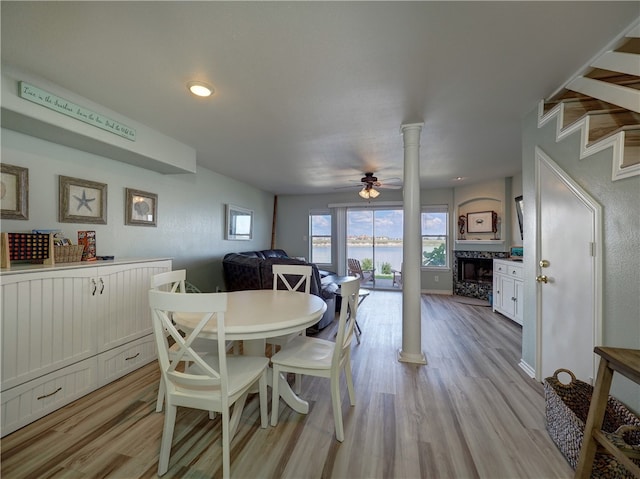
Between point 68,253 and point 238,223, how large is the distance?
3188 mm

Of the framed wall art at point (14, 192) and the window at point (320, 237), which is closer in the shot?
the framed wall art at point (14, 192)

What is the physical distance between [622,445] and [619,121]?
1.83 m

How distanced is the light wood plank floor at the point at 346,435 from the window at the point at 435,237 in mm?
3831

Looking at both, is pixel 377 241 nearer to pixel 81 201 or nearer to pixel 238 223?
pixel 238 223

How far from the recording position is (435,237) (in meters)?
6.17

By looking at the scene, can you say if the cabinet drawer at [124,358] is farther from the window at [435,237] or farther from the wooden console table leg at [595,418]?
the window at [435,237]

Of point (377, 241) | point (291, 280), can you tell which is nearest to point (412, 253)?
point (291, 280)

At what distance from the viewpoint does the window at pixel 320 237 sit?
6844mm

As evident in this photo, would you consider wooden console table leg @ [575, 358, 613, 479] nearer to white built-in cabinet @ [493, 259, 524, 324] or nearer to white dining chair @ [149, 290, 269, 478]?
white dining chair @ [149, 290, 269, 478]

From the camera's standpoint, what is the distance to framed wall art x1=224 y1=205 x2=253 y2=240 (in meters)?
5.01

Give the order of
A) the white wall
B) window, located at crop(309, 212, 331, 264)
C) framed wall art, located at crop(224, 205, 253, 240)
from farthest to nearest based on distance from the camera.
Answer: window, located at crop(309, 212, 331, 264)
framed wall art, located at crop(224, 205, 253, 240)
the white wall

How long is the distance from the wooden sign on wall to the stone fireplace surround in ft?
19.8

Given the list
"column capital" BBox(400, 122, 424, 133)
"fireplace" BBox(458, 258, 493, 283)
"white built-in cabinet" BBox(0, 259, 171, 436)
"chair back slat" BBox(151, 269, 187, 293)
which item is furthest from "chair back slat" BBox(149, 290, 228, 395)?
"fireplace" BBox(458, 258, 493, 283)

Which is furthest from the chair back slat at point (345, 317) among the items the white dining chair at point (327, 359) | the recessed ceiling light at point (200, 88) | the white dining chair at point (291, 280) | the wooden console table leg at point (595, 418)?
the recessed ceiling light at point (200, 88)
